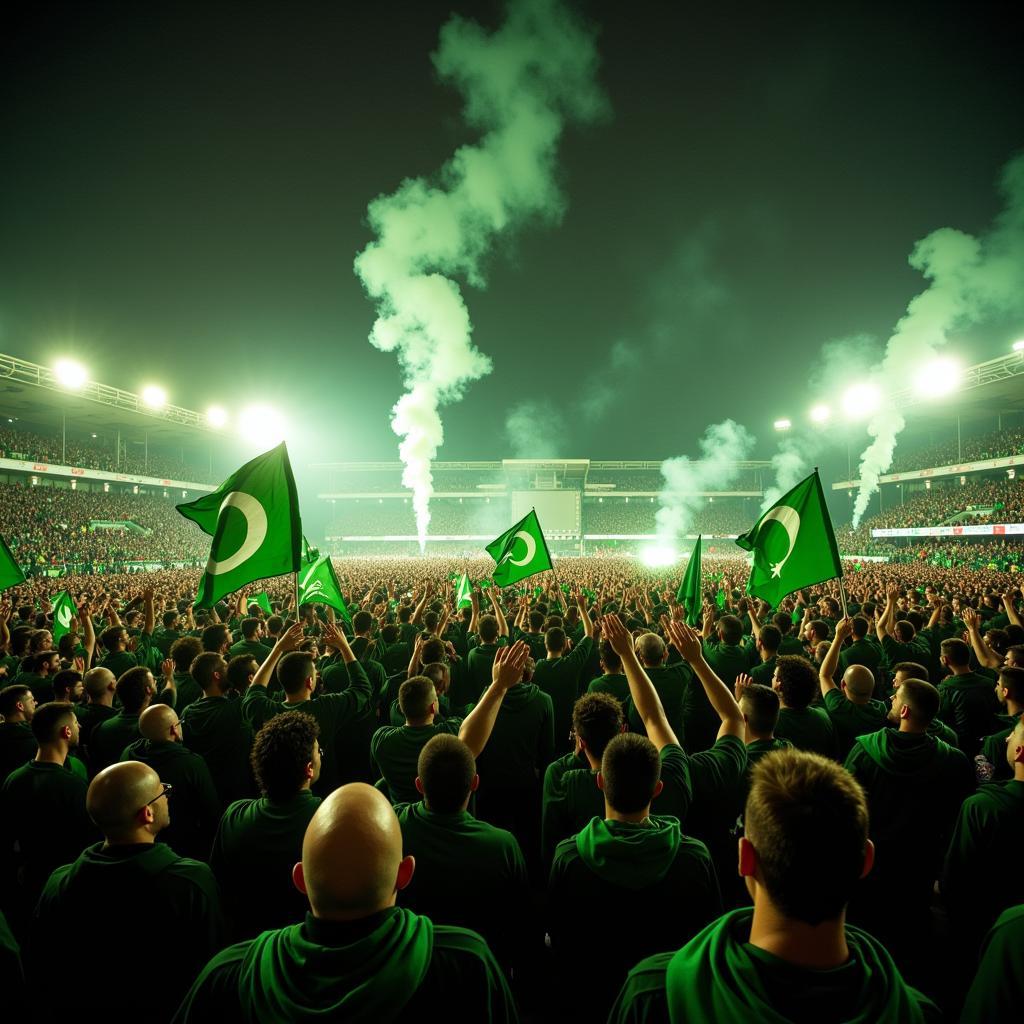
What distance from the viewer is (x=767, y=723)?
131 inches

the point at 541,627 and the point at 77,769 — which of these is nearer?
the point at 77,769

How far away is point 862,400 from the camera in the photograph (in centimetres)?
4516

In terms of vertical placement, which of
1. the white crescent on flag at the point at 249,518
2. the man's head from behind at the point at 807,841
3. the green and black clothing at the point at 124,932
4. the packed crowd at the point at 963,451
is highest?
the packed crowd at the point at 963,451

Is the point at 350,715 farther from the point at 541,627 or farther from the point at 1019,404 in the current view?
the point at 1019,404

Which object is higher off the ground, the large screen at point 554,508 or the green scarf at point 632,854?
the large screen at point 554,508

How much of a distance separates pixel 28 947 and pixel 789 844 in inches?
100

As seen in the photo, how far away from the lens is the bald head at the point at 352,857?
1.39 metres

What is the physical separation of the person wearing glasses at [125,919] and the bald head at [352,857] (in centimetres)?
96

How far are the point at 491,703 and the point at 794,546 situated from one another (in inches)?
183

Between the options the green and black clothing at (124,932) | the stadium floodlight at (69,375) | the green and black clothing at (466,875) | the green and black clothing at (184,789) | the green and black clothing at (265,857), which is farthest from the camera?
the stadium floodlight at (69,375)

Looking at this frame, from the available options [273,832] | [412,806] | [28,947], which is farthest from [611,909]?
[28,947]

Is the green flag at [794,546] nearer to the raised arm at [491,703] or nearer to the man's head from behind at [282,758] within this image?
the raised arm at [491,703]

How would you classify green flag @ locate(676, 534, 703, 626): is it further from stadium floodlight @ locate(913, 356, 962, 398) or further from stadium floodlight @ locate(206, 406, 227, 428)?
stadium floodlight @ locate(206, 406, 227, 428)

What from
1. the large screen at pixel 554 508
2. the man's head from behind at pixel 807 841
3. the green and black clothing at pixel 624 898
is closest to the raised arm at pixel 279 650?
the green and black clothing at pixel 624 898
